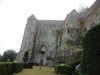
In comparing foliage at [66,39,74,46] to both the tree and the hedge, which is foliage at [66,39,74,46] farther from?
the tree

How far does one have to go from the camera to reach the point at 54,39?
57.2 metres

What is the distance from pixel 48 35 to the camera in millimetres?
57812

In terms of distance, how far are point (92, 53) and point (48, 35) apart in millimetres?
44901

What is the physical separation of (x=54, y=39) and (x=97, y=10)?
20876 mm

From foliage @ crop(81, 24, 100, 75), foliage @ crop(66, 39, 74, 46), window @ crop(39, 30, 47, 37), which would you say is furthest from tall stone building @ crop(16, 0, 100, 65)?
foliage @ crop(81, 24, 100, 75)

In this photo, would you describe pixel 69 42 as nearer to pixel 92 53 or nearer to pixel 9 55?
pixel 9 55

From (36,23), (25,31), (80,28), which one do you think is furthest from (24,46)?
(80,28)

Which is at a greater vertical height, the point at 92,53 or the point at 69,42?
the point at 69,42

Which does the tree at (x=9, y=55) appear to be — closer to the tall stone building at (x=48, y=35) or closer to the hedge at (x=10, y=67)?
the tall stone building at (x=48, y=35)

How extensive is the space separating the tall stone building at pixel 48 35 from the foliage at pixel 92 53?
109 ft

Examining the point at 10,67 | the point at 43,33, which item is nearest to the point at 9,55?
the point at 43,33

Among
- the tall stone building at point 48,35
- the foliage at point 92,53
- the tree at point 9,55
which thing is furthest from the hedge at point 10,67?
the tree at point 9,55

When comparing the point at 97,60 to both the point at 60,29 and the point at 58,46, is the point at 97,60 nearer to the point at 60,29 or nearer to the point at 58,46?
the point at 58,46

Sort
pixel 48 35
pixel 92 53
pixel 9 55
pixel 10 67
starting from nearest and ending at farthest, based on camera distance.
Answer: pixel 92 53
pixel 10 67
pixel 48 35
pixel 9 55
